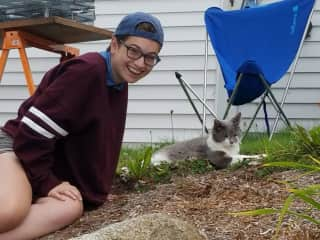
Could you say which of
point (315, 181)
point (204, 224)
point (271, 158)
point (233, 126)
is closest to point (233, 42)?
point (233, 126)

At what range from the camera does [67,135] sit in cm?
311

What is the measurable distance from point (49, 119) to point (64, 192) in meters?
0.38

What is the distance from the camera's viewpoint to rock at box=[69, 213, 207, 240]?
2.23 metres

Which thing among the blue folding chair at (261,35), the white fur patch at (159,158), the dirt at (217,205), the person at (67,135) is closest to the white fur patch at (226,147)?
the white fur patch at (159,158)

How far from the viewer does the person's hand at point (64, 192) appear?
9.98 ft

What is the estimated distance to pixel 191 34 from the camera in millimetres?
6629

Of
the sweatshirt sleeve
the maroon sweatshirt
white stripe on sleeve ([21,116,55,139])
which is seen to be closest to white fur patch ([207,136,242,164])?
the maroon sweatshirt

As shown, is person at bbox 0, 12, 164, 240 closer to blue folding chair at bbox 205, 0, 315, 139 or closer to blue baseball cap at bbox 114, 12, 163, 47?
blue baseball cap at bbox 114, 12, 163, 47

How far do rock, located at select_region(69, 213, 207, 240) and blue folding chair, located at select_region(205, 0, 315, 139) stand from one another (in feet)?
10.3

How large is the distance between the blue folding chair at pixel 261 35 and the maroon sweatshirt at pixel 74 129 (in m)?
2.31

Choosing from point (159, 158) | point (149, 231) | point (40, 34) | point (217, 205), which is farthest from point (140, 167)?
point (149, 231)

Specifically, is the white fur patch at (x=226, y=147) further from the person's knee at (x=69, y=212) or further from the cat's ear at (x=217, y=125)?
the person's knee at (x=69, y=212)

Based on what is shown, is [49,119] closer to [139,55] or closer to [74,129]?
[74,129]

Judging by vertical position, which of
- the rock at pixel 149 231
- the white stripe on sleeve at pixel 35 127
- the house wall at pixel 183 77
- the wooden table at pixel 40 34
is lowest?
the house wall at pixel 183 77
